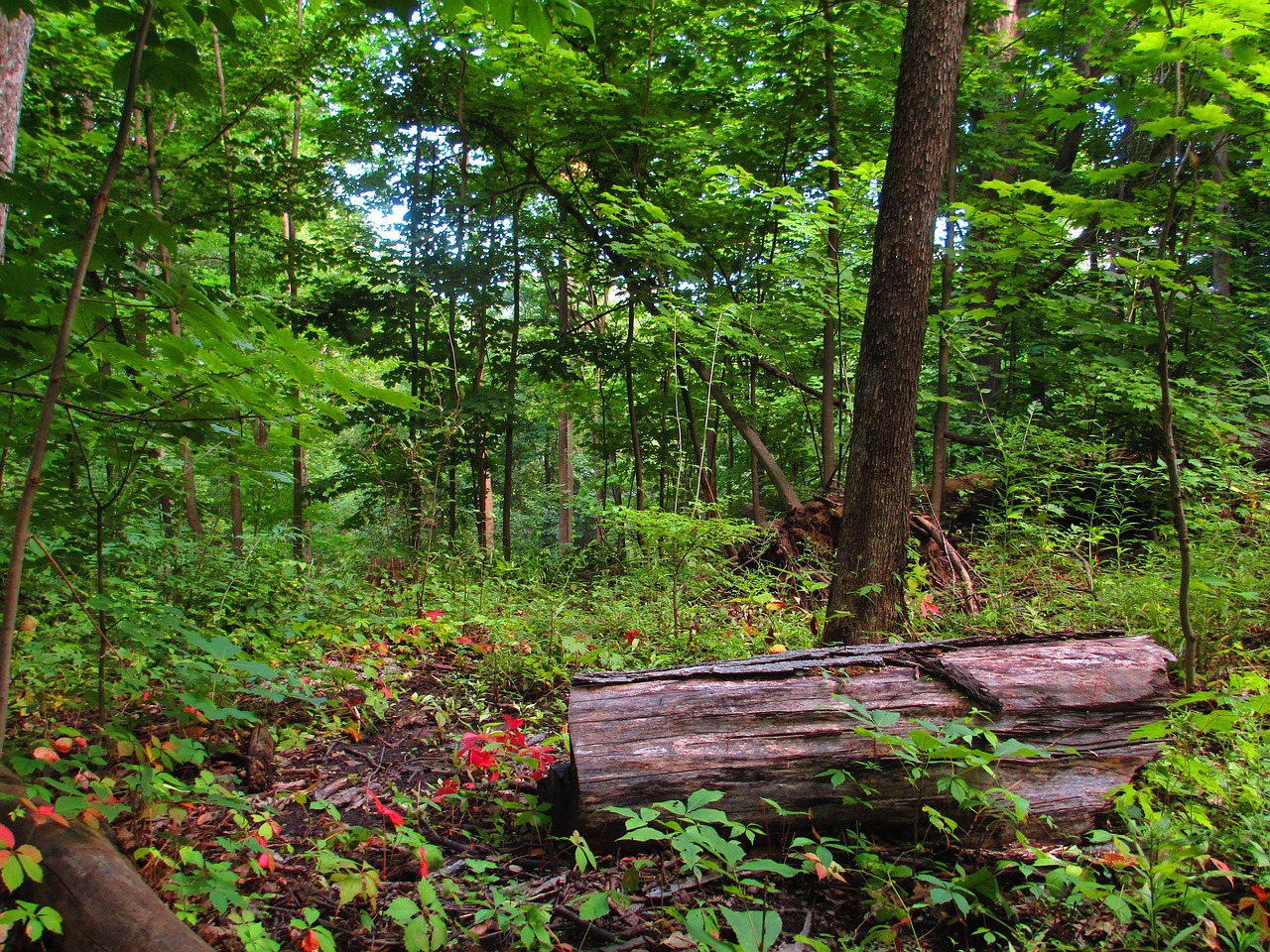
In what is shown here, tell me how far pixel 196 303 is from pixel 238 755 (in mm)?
2182

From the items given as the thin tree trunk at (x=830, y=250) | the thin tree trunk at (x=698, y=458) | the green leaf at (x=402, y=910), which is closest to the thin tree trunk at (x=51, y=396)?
the green leaf at (x=402, y=910)

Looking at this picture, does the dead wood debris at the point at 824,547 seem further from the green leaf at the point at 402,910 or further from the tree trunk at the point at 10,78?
the tree trunk at the point at 10,78

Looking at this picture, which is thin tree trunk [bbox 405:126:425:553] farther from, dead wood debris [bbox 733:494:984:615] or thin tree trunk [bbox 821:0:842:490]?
thin tree trunk [bbox 821:0:842:490]

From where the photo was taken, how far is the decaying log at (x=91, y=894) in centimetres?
154

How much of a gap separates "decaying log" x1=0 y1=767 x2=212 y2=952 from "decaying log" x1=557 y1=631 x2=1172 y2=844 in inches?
48.4

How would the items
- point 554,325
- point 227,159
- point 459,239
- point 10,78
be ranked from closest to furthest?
point 10,78, point 227,159, point 459,239, point 554,325

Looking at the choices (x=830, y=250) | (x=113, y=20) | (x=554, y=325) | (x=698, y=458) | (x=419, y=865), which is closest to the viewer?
(x=113, y=20)

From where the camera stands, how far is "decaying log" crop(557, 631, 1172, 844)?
232cm

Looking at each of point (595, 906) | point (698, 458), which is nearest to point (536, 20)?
point (595, 906)

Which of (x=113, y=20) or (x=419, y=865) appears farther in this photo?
(x=419, y=865)

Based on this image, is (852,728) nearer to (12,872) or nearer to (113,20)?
(12,872)

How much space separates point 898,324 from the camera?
12.5ft

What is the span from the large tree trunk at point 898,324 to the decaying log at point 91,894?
324 cm

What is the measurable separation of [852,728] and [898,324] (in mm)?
2457
